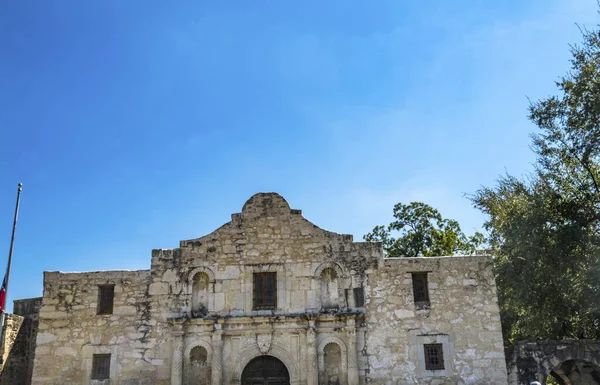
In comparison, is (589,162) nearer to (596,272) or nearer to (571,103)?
(571,103)

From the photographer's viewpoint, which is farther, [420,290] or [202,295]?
[202,295]

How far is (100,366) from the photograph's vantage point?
1599 centimetres

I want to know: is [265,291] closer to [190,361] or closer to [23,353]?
[190,361]

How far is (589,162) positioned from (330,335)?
9977 mm

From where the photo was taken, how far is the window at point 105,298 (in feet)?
54.1

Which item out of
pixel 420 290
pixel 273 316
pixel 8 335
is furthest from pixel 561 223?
pixel 8 335

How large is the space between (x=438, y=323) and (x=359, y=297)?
239cm

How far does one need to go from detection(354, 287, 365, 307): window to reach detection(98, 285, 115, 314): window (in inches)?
292

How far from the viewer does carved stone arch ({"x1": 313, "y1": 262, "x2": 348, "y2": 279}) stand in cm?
1617

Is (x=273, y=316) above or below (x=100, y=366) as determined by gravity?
above

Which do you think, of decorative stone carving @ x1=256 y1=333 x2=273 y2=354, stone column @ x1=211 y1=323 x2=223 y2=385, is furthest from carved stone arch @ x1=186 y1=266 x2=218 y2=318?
decorative stone carving @ x1=256 y1=333 x2=273 y2=354

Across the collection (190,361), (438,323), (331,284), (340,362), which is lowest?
(340,362)

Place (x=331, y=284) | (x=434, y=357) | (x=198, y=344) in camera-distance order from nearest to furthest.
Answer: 1. (x=434, y=357)
2. (x=198, y=344)
3. (x=331, y=284)

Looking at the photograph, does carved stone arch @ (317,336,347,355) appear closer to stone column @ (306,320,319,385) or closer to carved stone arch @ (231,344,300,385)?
stone column @ (306,320,319,385)
